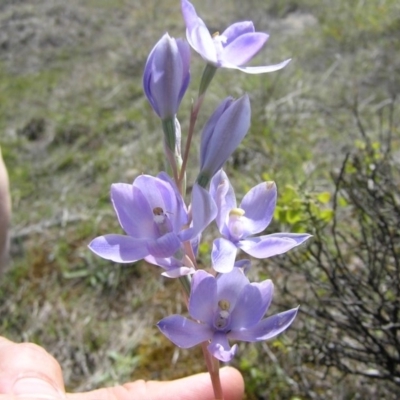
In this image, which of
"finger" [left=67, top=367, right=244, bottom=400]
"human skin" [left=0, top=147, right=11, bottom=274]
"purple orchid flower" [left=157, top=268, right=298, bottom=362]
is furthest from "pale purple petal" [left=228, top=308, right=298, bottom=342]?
"human skin" [left=0, top=147, right=11, bottom=274]

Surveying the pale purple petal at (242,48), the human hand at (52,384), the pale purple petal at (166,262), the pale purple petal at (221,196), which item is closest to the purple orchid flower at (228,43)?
the pale purple petal at (242,48)

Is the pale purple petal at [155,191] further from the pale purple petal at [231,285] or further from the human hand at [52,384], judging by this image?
the human hand at [52,384]

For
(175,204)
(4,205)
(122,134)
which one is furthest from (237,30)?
(122,134)

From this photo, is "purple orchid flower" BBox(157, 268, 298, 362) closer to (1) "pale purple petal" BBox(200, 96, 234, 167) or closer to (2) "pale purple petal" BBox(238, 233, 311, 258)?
(2) "pale purple petal" BBox(238, 233, 311, 258)

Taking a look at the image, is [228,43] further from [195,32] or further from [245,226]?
[245,226]

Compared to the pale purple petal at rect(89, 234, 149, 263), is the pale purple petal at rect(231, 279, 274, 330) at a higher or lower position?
lower

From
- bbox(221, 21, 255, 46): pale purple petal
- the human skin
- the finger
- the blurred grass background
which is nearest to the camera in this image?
bbox(221, 21, 255, 46): pale purple petal
